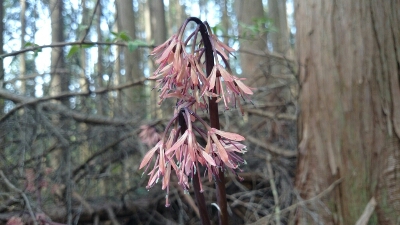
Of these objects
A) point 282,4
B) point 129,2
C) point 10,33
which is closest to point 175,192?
point 10,33

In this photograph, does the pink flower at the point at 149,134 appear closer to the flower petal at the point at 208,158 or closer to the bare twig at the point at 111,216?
the bare twig at the point at 111,216

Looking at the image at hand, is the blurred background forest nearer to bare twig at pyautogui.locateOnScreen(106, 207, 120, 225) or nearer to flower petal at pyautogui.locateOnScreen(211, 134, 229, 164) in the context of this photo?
bare twig at pyautogui.locateOnScreen(106, 207, 120, 225)

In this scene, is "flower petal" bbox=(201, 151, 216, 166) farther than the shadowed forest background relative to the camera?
Result: No

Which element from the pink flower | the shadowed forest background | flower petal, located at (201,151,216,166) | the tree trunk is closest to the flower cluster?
flower petal, located at (201,151,216,166)

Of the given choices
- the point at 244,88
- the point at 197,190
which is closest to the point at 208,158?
the point at 197,190

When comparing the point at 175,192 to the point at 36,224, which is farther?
the point at 175,192

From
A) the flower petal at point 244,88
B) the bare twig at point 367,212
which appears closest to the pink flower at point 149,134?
the bare twig at point 367,212

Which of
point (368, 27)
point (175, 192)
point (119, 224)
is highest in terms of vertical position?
point (368, 27)

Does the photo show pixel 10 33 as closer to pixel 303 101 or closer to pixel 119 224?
pixel 119 224
